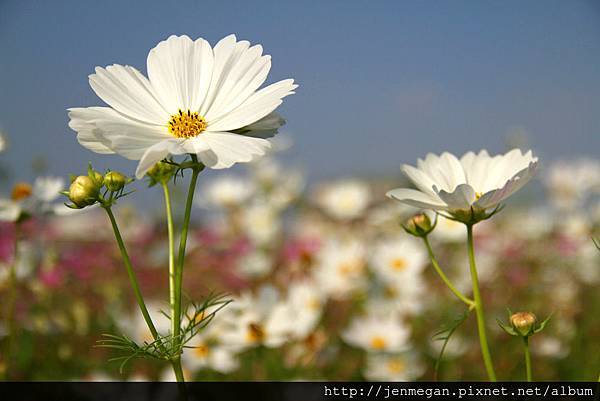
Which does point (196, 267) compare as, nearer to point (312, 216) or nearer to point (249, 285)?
point (249, 285)

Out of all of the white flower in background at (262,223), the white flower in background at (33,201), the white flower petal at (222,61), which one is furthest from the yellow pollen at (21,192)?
the white flower in background at (262,223)

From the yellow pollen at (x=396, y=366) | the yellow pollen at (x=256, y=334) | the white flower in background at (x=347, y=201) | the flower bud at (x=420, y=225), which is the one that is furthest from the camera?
the white flower in background at (x=347, y=201)

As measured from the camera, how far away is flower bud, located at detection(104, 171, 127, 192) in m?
0.57

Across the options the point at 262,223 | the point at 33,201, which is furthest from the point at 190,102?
the point at 262,223

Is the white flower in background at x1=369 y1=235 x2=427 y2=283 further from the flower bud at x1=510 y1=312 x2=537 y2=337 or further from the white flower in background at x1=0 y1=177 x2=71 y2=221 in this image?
the flower bud at x1=510 y1=312 x2=537 y2=337

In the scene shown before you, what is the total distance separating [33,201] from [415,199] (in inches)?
27.4

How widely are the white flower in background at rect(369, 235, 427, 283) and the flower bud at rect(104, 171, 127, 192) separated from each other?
1159 millimetres

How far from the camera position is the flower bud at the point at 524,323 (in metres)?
0.57

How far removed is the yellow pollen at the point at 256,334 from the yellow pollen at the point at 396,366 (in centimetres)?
37

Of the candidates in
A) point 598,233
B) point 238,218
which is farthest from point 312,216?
point 598,233

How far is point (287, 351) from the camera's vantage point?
1.48m

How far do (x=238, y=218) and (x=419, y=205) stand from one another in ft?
6.44

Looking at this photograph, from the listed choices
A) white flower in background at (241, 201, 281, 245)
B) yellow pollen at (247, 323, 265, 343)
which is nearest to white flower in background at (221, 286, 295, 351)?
yellow pollen at (247, 323, 265, 343)

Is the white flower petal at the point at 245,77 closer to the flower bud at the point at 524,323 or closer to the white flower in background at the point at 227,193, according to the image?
the flower bud at the point at 524,323
